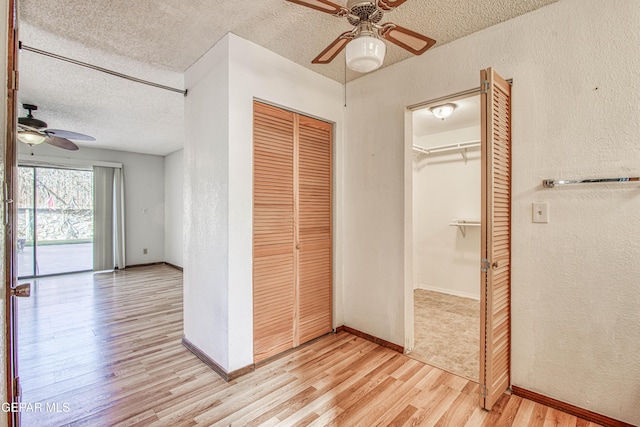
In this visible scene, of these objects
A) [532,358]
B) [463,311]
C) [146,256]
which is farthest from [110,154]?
[532,358]

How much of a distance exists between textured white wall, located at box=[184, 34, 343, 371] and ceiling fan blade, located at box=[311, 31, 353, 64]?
0.81 metres

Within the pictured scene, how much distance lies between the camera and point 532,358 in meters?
2.01

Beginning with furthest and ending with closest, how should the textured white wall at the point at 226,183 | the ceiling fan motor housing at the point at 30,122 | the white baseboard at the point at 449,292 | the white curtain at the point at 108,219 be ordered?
the white curtain at the point at 108,219, the white baseboard at the point at 449,292, the ceiling fan motor housing at the point at 30,122, the textured white wall at the point at 226,183

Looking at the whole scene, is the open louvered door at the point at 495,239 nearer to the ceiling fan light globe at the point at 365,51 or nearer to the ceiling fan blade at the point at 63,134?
the ceiling fan light globe at the point at 365,51

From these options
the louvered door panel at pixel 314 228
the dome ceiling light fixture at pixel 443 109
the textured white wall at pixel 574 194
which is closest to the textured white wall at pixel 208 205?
the louvered door panel at pixel 314 228

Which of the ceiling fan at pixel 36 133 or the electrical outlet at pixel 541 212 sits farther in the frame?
the ceiling fan at pixel 36 133

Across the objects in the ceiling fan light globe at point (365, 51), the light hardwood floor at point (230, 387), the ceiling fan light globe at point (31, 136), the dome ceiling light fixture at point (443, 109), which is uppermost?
the dome ceiling light fixture at point (443, 109)

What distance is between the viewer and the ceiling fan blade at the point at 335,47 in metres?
1.54

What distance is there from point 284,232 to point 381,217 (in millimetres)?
931

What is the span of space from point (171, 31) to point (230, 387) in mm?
2663

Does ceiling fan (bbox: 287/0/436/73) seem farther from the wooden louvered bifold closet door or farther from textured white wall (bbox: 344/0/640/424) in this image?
the wooden louvered bifold closet door

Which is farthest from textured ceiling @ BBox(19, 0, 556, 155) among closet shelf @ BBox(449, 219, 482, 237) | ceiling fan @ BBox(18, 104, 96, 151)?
closet shelf @ BBox(449, 219, 482, 237)

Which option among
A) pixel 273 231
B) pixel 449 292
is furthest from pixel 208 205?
pixel 449 292

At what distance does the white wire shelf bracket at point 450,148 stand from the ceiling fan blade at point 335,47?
2.90 meters
